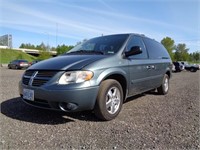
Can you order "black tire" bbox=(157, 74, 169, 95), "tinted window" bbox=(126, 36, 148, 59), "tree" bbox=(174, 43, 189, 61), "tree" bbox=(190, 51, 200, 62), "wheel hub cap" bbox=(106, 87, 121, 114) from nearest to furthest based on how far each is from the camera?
"wheel hub cap" bbox=(106, 87, 121, 114) < "tinted window" bbox=(126, 36, 148, 59) < "black tire" bbox=(157, 74, 169, 95) < "tree" bbox=(174, 43, 189, 61) < "tree" bbox=(190, 51, 200, 62)

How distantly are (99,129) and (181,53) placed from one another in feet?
225

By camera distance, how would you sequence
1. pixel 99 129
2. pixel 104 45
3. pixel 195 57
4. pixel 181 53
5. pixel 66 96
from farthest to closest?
pixel 195 57 < pixel 181 53 < pixel 104 45 < pixel 99 129 < pixel 66 96

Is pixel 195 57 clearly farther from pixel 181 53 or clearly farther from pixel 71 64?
pixel 71 64

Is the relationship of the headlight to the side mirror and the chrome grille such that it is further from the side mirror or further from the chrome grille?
the side mirror

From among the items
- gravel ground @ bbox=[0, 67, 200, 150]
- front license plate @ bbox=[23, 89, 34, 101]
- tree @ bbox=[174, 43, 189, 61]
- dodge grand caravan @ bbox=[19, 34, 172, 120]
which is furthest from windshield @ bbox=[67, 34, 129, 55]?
tree @ bbox=[174, 43, 189, 61]

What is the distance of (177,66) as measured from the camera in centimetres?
2539

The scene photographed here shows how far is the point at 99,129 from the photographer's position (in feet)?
10.1

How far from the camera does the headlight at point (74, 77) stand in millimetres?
3055

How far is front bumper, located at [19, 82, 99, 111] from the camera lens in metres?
2.97

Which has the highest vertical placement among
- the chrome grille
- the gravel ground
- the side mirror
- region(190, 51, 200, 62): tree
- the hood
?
region(190, 51, 200, 62): tree

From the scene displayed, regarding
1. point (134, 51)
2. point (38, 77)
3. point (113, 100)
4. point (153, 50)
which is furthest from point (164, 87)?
point (38, 77)

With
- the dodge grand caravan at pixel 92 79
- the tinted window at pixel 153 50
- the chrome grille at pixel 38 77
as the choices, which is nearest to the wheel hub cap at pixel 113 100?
the dodge grand caravan at pixel 92 79

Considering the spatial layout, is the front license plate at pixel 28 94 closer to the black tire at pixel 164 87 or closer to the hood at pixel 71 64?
the hood at pixel 71 64

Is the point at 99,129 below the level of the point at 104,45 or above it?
below
